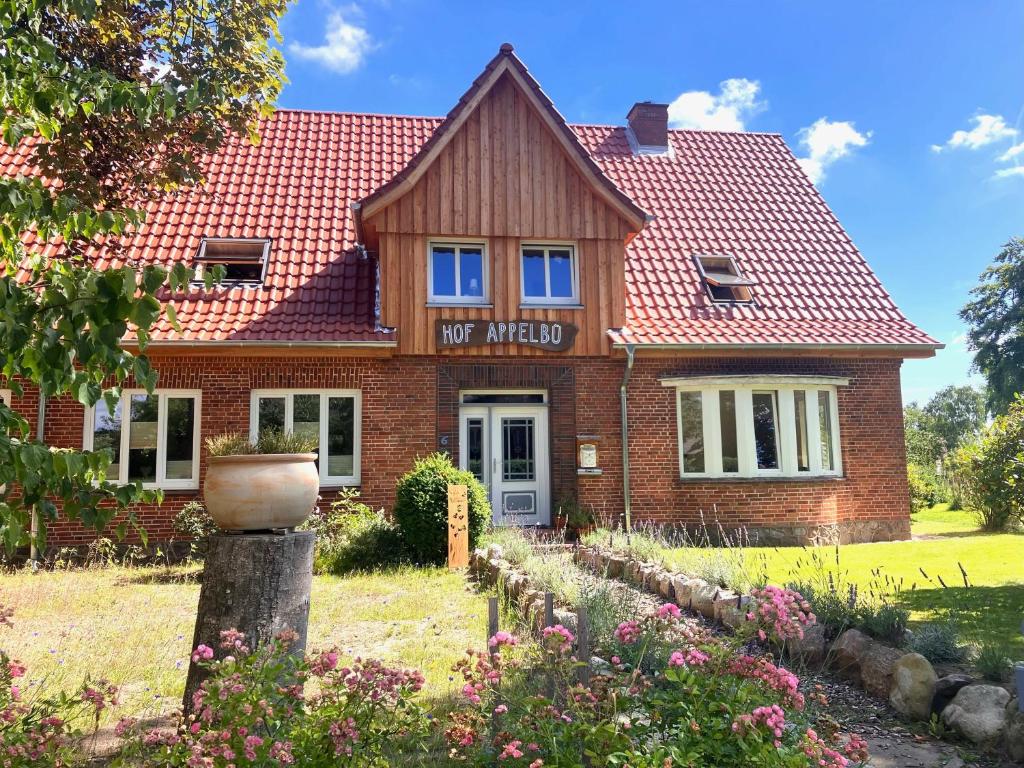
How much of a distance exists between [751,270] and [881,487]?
4.95 metres

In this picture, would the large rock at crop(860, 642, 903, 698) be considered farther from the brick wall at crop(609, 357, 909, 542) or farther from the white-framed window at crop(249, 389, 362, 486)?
the white-framed window at crop(249, 389, 362, 486)

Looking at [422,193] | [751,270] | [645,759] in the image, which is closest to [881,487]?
[751,270]

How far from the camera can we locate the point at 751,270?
14391 mm

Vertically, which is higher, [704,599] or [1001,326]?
[1001,326]

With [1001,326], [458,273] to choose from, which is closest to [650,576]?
[458,273]

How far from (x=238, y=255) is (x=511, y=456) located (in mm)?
6426

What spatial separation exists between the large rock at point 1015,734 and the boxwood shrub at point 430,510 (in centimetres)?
694

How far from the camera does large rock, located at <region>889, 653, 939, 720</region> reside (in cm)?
458

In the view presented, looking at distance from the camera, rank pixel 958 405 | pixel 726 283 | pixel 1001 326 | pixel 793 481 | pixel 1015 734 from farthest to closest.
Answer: pixel 958 405
pixel 1001 326
pixel 726 283
pixel 793 481
pixel 1015 734

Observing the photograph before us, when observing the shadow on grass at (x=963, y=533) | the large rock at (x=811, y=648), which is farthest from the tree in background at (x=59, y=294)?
the shadow on grass at (x=963, y=533)

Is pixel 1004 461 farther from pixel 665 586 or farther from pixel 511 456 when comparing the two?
pixel 511 456

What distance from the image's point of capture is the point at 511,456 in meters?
12.6

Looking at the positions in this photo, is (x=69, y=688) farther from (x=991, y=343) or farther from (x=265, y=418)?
(x=991, y=343)

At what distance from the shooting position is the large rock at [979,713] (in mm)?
4156
